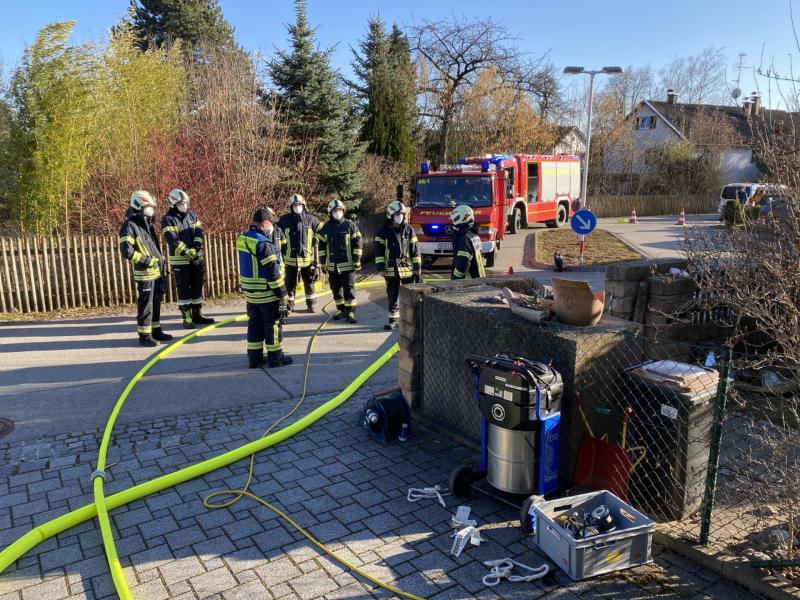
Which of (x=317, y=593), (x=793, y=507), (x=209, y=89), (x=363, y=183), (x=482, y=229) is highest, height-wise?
(x=209, y=89)

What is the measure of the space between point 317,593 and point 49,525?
1878 millimetres

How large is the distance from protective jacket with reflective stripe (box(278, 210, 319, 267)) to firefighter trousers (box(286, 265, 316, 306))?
0.43 feet

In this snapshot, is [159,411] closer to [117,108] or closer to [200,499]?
[200,499]

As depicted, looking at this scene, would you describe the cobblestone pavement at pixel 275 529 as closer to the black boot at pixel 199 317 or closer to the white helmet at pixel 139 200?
the white helmet at pixel 139 200

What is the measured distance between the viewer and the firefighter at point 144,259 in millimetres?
8039

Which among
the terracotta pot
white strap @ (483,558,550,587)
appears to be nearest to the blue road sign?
the terracotta pot

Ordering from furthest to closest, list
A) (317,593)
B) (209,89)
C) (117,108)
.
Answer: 1. (209,89)
2. (117,108)
3. (317,593)

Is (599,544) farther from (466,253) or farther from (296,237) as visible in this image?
(296,237)

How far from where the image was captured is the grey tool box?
3312 mm

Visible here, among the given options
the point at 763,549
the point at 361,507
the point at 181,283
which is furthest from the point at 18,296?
the point at 763,549

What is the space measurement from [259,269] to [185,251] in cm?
275

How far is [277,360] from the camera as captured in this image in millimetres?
7375

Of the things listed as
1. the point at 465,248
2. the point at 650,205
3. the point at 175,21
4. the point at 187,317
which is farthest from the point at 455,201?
the point at 650,205

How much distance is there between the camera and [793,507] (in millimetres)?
3436
